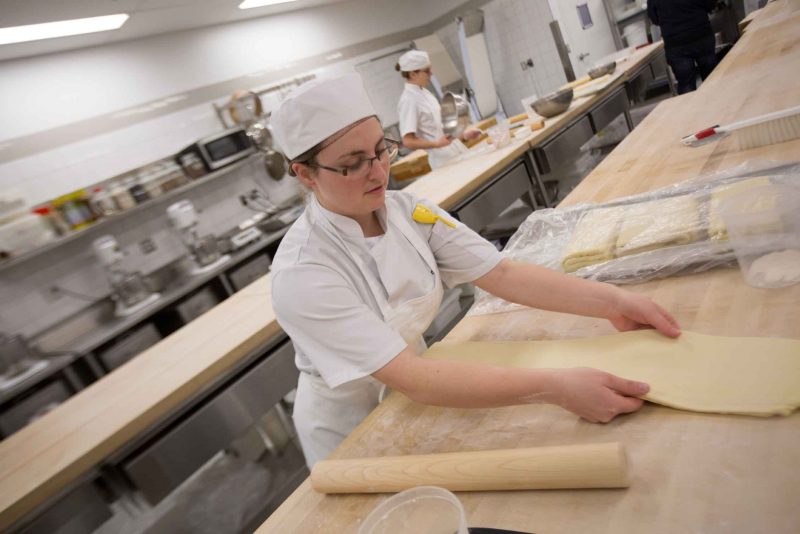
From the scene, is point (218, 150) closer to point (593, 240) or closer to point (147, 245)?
point (147, 245)

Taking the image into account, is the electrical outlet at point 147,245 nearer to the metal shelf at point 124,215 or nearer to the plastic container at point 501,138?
the metal shelf at point 124,215

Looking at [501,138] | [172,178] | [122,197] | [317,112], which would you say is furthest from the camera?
[172,178]

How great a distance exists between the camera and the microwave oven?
437cm

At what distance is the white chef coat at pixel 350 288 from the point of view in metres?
0.96

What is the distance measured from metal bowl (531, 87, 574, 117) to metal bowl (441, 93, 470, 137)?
2.28ft

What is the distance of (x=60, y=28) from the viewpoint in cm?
363

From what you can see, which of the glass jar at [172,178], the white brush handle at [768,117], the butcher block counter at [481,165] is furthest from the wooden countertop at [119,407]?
the glass jar at [172,178]

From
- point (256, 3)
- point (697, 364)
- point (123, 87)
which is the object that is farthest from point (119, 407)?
point (256, 3)

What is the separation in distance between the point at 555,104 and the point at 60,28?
12.2 feet

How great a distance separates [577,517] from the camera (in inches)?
24.4

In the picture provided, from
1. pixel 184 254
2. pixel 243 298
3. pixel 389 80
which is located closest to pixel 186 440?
pixel 243 298

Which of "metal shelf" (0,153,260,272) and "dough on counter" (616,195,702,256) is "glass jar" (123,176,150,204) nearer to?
"metal shelf" (0,153,260,272)

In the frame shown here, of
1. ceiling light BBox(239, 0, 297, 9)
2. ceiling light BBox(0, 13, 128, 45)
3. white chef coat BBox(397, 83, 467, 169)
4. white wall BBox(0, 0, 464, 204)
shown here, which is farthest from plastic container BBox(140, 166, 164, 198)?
white chef coat BBox(397, 83, 467, 169)

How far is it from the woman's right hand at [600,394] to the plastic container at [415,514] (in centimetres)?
27
